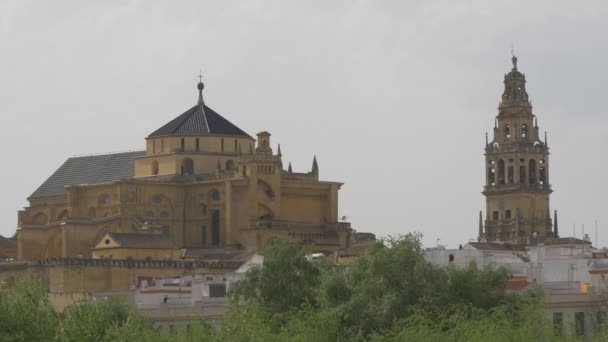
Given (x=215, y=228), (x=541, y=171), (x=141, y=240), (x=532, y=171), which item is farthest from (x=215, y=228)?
(x=541, y=171)

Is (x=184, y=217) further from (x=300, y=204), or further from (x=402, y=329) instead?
(x=402, y=329)

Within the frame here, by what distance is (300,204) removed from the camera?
14675cm

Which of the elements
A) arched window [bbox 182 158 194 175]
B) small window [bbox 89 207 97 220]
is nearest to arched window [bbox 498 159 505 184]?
arched window [bbox 182 158 194 175]

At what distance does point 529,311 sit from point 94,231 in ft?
242

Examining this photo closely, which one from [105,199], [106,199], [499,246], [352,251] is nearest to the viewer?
[352,251]

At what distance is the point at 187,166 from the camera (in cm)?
14675

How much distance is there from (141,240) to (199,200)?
37.6 feet

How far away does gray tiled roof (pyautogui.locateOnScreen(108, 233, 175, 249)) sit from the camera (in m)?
132

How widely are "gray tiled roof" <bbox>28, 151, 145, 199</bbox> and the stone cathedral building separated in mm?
215

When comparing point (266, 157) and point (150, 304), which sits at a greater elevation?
point (266, 157)

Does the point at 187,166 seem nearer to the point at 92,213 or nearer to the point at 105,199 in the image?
the point at 105,199

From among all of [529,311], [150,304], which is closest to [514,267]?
[150,304]

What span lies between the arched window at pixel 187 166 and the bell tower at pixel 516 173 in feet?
74.3

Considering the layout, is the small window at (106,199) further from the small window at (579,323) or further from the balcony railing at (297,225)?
the small window at (579,323)
